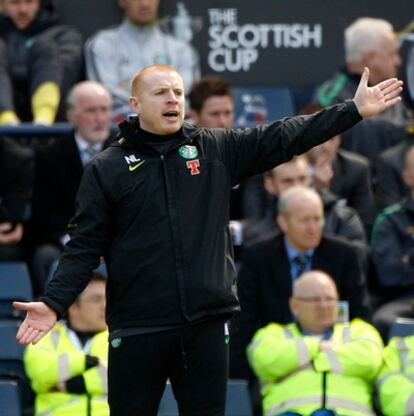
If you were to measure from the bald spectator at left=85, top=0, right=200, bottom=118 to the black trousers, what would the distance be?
416 cm

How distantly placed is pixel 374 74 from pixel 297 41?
1.02 meters

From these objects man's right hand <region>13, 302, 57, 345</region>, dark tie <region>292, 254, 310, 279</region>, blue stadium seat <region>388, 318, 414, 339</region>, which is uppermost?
dark tie <region>292, 254, 310, 279</region>

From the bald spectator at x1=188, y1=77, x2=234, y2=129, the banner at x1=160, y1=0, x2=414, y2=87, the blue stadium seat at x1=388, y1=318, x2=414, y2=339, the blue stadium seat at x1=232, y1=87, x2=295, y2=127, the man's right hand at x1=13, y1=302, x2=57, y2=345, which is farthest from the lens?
the banner at x1=160, y1=0, x2=414, y2=87

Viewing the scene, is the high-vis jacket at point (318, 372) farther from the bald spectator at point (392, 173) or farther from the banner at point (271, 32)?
the banner at point (271, 32)

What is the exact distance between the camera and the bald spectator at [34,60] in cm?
843

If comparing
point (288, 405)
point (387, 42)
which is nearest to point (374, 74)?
point (387, 42)

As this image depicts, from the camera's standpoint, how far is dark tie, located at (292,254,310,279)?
7.10 metres

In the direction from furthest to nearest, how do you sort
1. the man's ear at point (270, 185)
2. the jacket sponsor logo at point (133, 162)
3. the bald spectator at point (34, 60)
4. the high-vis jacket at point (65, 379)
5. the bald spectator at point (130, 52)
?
the bald spectator at point (130, 52) → the bald spectator at point (34, 60) → the man's ear at point (270, 185) → the high-vis jacket at point (65, 379) → the jacket sponsor logo at point (133, 162)

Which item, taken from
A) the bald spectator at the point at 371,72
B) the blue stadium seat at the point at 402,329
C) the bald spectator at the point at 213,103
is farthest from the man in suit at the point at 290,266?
the bald spectator at the point at 371,72

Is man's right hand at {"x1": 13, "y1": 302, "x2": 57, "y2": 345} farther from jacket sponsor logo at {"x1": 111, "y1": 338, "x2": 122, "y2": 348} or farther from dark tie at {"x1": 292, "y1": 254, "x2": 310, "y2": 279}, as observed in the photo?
dark tie at {"x1": 292, "y1": 254, "x2": 310, "y2": 279}

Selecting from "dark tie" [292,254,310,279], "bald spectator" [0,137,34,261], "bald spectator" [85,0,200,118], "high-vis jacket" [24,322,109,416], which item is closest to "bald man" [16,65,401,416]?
"high-vis jacket" [24,322,109,416]

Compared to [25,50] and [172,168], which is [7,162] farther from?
[172,168]

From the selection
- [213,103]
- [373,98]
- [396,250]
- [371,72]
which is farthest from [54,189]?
[373,98]

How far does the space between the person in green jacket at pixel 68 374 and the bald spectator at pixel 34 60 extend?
2.20m
